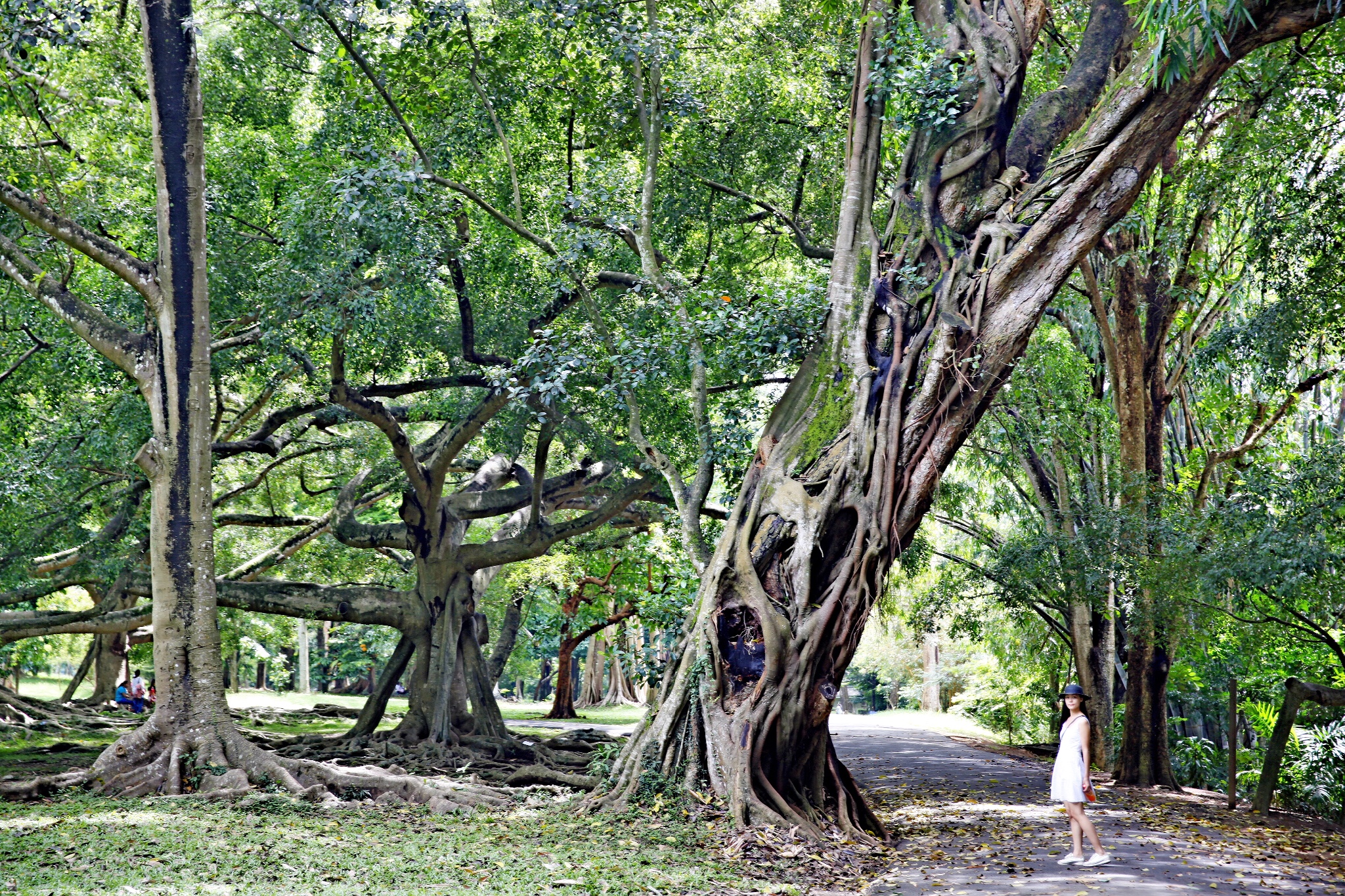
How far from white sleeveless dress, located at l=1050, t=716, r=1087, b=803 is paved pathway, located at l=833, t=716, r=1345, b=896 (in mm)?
474

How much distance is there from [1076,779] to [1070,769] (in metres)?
0.07

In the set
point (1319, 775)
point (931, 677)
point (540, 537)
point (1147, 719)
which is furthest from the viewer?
point (931, 677)

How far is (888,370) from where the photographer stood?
26.2ft

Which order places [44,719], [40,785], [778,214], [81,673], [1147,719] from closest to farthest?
1. [40,785]
2. [778,214]
3. [1147,719]
4. [44,719]
5. [81,673]

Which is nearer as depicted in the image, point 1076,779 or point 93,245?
point 1076,779

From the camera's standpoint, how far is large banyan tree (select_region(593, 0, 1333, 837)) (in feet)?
24.8

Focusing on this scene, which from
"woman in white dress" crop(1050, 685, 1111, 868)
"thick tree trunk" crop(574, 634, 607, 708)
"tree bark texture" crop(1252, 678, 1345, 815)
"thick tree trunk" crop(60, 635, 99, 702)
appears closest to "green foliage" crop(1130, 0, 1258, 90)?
"woman in white dress" crop(1050, 685, 1111, 868)

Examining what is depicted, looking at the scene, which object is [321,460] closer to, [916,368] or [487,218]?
[487,218]

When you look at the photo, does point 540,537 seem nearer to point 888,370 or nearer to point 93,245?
point 93,245

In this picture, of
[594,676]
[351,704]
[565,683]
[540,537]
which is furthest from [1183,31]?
[594,676]

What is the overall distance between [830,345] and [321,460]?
13.1 metres

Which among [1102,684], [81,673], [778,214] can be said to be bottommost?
[81,673]

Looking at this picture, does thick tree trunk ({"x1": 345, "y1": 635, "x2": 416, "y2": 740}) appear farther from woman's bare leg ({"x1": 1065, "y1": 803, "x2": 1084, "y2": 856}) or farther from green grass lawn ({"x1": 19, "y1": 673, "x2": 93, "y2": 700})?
green grass lawn ({"x1": 19, "y1": 673, "x2": 93, "y2": 700})

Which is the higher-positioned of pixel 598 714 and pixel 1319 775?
pixel 1319 775
